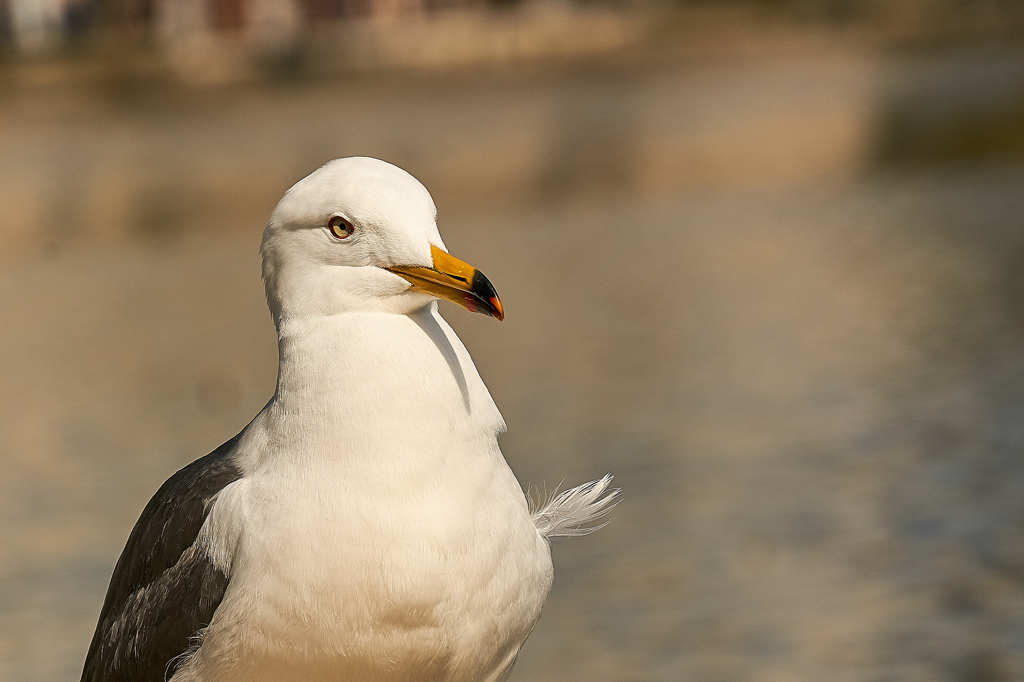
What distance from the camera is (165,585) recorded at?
450 centimetres

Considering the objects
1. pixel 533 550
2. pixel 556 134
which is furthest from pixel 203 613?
pixel 556 134

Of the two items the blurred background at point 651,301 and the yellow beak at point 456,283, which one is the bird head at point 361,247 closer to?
the yellow beak at point 456,283

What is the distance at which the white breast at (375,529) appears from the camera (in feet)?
13.3

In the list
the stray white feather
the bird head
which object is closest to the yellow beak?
the bird head

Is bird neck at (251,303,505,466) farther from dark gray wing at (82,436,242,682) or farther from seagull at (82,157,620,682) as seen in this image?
dark gray wing at (82,436,242,682)

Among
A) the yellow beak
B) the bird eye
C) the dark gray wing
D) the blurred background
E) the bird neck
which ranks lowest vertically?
the blurred background

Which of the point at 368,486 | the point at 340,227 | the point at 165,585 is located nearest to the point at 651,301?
the point at 165,585

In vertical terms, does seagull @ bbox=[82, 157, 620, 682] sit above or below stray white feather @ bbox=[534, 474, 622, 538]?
above

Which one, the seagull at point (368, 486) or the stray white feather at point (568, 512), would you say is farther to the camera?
the stray white feather at point (568, 512)

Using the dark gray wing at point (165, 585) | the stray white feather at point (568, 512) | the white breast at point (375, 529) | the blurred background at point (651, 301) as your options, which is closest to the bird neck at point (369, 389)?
the white breast at point (375, 529)

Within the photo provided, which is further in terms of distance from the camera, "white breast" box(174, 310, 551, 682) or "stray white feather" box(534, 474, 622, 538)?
"stray white feather" box(534, 474, 622, 538)

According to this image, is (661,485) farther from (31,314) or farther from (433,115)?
Answer: (433,115)

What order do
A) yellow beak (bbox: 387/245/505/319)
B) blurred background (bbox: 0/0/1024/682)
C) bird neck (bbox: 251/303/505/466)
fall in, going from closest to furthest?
1. yellow beak (bbox: 387/245/505/319)
2. bird neck (bbox: 251/303/505/466)
3. blurred background (bbox: 0/0/1024/682)

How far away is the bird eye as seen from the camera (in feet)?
13.6
